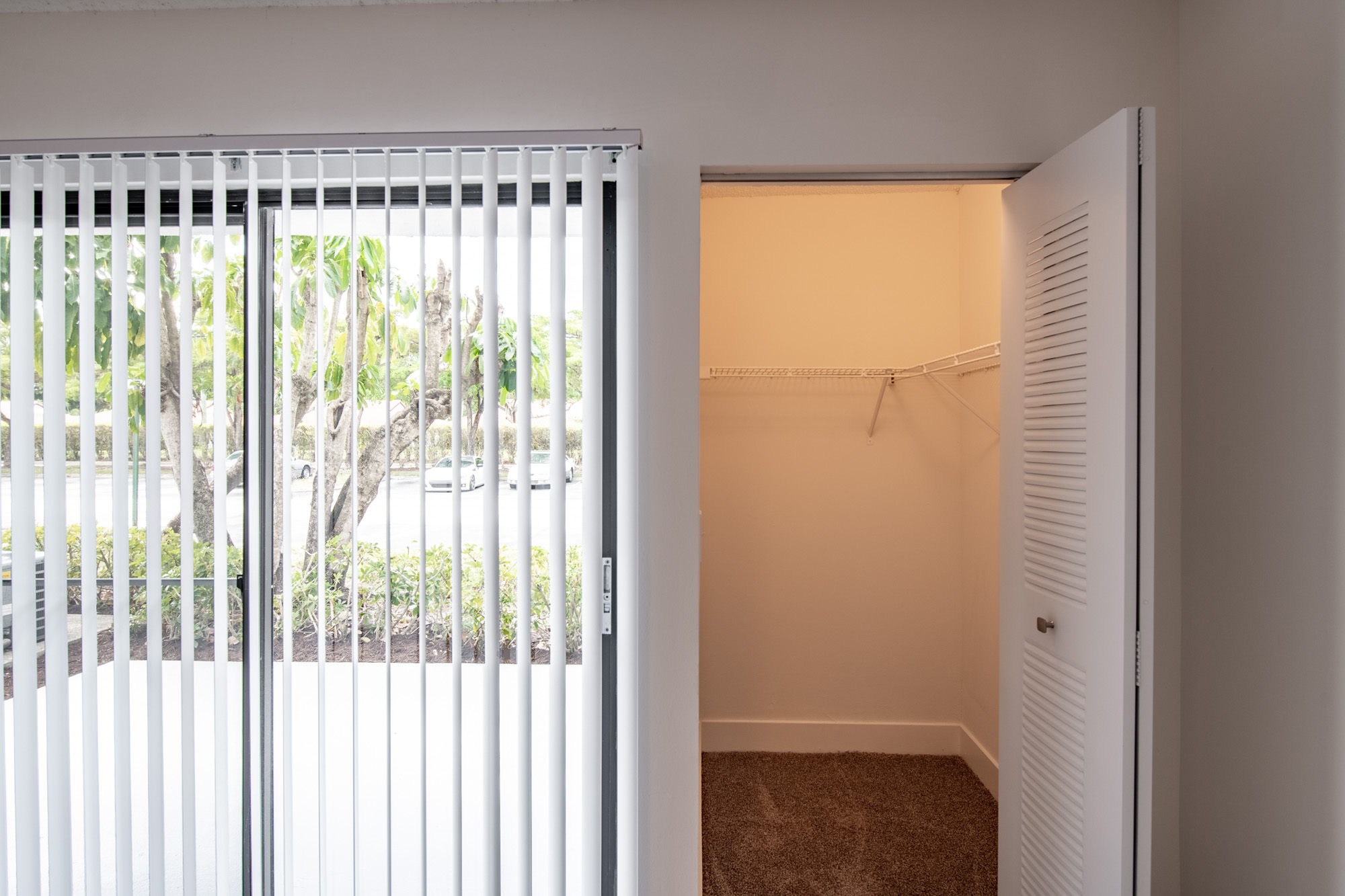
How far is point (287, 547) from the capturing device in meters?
1.49

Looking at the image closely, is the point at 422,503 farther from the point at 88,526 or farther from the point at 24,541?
the point at 24,541

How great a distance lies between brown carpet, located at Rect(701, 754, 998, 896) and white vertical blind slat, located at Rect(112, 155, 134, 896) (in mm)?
1482

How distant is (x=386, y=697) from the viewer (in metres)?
1.51

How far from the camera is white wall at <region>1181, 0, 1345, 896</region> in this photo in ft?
3.95

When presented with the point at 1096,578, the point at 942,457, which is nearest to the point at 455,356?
the point at 1096,578

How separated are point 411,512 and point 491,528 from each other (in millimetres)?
182

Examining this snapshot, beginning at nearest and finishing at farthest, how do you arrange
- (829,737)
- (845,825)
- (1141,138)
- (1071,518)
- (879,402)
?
(1141,138) < (1071,518) < (845,825) < (879,402) < (829,737)

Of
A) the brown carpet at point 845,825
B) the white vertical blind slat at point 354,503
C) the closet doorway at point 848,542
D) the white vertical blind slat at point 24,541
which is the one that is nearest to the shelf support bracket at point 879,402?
the closet doorway at point 848,542

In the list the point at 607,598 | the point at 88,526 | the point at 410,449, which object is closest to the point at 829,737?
the point at 607,598

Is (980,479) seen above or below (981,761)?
above

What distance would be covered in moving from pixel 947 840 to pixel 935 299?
1.94m

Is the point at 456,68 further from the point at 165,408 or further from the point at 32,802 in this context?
the point at 32,802

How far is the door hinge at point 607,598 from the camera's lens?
61.0 inches

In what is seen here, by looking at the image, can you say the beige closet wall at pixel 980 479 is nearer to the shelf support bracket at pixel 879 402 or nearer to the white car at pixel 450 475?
the shelf support bracket at pixel 879 402
